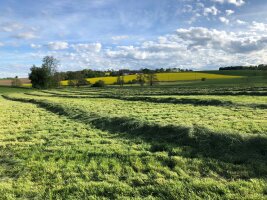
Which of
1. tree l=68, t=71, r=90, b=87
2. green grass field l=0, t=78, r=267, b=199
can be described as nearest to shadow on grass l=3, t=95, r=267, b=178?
green grass field l=0, t=78, r=267, b=199

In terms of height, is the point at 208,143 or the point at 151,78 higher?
the point at 151,78

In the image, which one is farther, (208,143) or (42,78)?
(42,78)

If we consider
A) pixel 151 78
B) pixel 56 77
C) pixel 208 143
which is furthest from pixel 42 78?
pixel 208 143

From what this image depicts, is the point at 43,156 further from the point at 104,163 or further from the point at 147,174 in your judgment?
the point at 147,174

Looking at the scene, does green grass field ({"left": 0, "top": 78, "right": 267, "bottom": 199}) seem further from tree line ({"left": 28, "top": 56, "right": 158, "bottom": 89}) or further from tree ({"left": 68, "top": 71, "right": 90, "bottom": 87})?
tree ({"left": 68, "top": 71, "right": 90, "bottom": 87})

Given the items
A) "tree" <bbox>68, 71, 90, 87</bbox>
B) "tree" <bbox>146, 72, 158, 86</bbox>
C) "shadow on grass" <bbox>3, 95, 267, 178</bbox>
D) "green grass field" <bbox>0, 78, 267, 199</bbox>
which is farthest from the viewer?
"tree" <bbox>68, 71, 90, 87</bbox>

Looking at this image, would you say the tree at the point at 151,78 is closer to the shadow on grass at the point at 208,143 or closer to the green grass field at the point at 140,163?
the shadow on grass at the point at 208,143

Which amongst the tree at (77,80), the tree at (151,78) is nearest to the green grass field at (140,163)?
the tree at (151,78)

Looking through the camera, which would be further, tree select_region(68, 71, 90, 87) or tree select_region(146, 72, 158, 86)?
tree select_region(68, 71, 90, 87)

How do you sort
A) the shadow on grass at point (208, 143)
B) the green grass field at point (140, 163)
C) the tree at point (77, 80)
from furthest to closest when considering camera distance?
the tree at point (77, 80) → the shadow on grass at point (208, 143) → the green grass field at point (140, 163)

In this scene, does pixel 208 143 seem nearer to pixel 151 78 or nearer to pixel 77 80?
pixel 151 78

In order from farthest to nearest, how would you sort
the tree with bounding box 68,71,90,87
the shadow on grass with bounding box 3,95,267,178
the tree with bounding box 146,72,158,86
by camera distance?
the tree with bounding box 68,71,90,87
the tree with bounding box 146,72,158,86
the shadow on grass with bounding box 3,95,267,178

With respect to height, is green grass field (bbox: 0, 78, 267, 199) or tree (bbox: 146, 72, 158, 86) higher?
tree (bbox: 146, 72, 158, 86)

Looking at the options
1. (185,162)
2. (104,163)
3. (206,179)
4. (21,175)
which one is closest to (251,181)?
(206,179)
